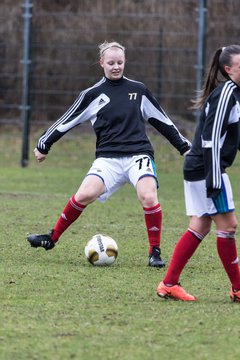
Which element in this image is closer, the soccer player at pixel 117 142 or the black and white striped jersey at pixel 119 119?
the soccer player at pixel 117 142

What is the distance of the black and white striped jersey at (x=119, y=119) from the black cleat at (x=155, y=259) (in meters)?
0.79

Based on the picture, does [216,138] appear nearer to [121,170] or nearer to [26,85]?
[121,170]

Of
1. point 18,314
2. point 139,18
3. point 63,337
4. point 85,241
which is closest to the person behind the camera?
point 63,337

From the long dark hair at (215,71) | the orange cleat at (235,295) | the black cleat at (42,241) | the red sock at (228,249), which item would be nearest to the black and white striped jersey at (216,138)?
the long dark hair at (215,71)

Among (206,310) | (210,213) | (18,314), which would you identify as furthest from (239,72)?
(18,314)

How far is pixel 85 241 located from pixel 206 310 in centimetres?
309

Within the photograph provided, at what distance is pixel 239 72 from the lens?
19.4 ft

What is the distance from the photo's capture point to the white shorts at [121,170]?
759 centimetres

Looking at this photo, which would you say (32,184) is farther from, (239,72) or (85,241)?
(239,72)

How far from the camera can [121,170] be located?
25.3 ft

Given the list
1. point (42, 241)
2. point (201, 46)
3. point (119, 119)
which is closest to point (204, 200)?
point (119, 119)

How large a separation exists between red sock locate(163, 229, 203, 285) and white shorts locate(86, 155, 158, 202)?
5.26ft

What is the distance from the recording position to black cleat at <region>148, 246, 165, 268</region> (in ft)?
24.3

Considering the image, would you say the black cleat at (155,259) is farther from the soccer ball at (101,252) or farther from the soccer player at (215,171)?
the soccer player at (215,171)
